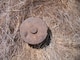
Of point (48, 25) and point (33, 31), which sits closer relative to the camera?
point (33, 31)

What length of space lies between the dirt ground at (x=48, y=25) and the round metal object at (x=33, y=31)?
0.33ft

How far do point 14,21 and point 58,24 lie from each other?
0.40m

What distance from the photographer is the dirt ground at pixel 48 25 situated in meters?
1.93

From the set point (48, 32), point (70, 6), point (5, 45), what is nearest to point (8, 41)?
point (5, 45)

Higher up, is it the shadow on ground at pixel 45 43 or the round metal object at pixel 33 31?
the round metal object at pixel 33 31

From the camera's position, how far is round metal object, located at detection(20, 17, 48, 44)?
72.5 inches

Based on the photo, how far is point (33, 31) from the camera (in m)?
1.84

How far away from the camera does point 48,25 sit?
1.98 meters

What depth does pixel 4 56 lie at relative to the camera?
1918mm

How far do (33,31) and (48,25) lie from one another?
8.0 inches

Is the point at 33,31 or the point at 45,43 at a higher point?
the point at 33,31

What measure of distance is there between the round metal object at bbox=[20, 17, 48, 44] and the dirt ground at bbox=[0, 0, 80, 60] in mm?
100

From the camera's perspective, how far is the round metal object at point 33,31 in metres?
1.84

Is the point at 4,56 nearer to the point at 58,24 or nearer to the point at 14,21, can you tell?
the point at 14,21
